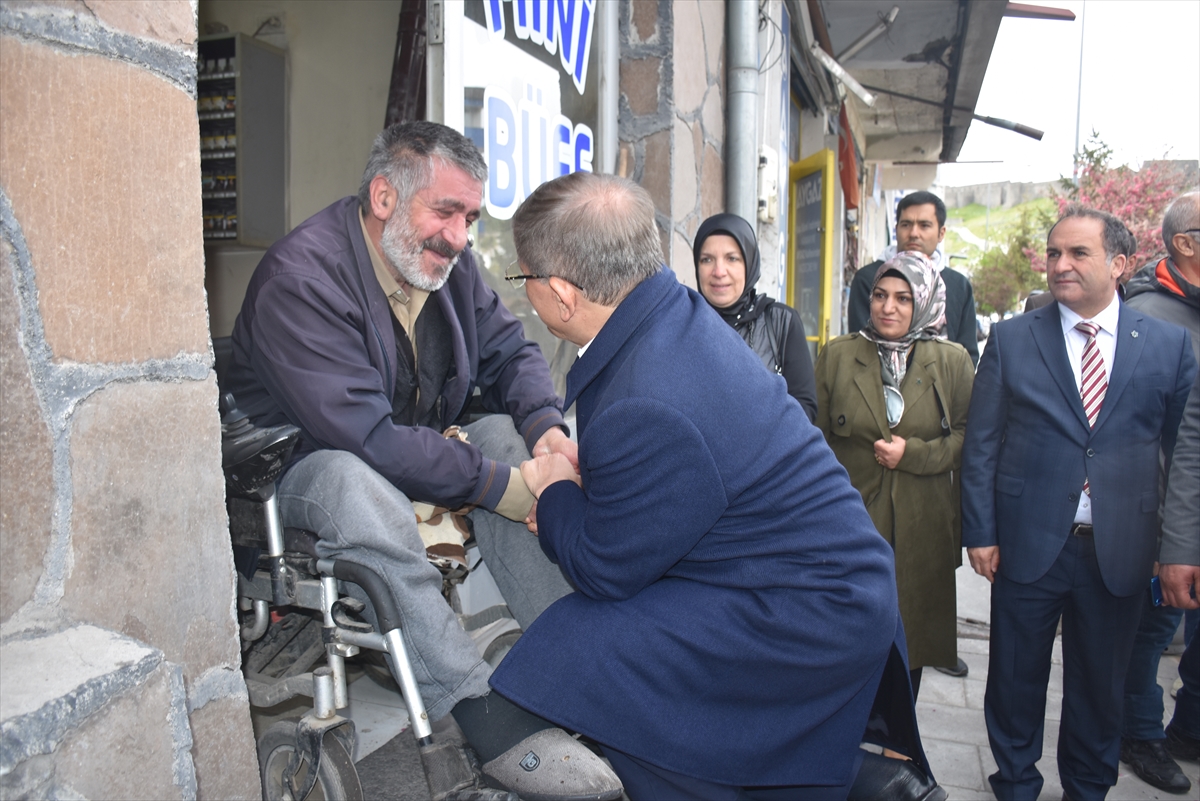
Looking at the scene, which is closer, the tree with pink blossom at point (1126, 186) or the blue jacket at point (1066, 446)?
the blue jacket at point (1066, 446)

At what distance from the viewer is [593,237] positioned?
A: 5.89 ft

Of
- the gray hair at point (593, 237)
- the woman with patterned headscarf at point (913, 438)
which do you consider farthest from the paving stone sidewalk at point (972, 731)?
the gray hair at point (593, 237)

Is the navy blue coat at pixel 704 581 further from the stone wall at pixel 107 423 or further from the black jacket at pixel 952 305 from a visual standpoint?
the black jacket at pixel 952 305

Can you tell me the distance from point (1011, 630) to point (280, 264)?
2.40 meters

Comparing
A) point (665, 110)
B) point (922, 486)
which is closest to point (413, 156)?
point (922, 486)

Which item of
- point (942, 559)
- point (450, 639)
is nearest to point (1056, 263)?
point (942, 559)

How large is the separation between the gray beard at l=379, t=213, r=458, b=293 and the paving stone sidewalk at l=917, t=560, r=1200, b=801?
7.78ft

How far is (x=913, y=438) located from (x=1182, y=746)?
1489 mm

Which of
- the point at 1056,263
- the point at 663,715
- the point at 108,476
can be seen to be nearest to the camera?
the point at 108,476

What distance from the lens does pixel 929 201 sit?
445cm

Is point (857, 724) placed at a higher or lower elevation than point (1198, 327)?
lower

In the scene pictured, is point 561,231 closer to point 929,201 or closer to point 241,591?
point 241,591

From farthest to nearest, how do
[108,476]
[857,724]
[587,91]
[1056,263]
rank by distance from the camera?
1. [587,91]
2. [1056,263]
3. [857,724]
4. [108,476]

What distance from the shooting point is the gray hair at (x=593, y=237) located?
1800mm
